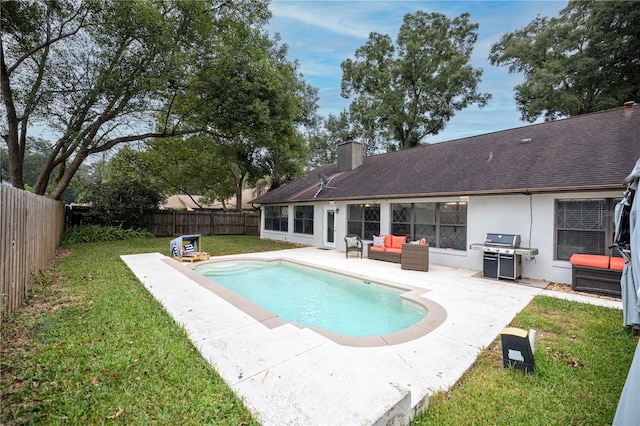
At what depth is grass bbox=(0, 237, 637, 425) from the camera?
2.16 meters

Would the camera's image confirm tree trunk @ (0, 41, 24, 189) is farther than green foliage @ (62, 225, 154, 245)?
No

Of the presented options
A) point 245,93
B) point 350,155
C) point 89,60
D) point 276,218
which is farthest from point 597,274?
point 89,60

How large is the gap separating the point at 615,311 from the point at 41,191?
17.6 m

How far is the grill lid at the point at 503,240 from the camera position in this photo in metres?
6.95

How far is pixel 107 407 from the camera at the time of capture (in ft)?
7.14

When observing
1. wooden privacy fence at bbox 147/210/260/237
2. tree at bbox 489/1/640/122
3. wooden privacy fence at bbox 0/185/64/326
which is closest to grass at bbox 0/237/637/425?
wooden privacy fence at bbox 0/185/64/326

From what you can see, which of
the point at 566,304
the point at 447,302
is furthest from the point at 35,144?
the point at 566,304

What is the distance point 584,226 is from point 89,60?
15392mm

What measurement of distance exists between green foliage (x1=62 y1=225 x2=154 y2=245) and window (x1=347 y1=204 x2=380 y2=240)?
11.5m

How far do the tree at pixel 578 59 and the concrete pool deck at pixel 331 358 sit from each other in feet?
56.4

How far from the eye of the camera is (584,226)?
6.51 m

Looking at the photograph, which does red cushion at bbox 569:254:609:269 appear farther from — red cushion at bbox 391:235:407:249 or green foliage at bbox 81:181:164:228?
green foliage at bbox 81:181:164:228

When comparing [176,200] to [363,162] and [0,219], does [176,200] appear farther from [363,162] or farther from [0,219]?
[0,219]

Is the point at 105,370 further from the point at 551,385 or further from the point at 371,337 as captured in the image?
the point at 551,385
